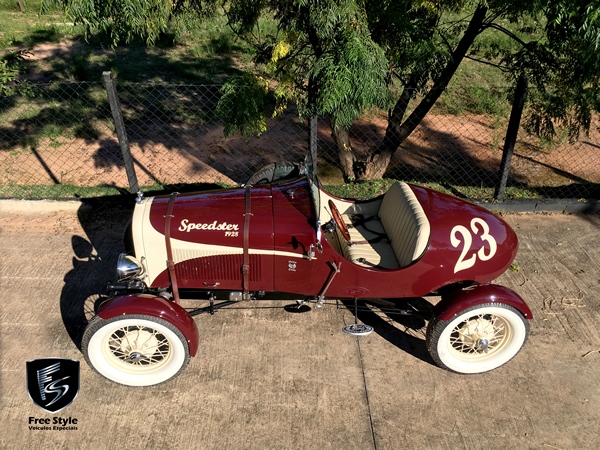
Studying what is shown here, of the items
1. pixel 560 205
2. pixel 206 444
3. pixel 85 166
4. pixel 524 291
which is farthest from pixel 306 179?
pixel 85 166

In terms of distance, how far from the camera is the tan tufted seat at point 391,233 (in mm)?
4363

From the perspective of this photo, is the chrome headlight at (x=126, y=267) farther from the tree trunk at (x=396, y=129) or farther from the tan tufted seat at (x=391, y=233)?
the tree trunk at (x=396, y=129)

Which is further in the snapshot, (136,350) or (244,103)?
(244,103)

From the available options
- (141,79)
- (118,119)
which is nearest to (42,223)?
(118,119)

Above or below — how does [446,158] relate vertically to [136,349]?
below

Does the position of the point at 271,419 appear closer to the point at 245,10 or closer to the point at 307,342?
the point at 307,342

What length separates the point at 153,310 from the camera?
3.95 metres

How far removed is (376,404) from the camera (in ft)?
13.5

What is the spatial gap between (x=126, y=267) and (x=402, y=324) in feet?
9.44

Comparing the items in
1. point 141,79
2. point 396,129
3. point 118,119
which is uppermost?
point 118,119

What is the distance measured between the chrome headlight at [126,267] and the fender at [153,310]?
198 mm

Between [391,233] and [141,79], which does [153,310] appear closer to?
[391,233]

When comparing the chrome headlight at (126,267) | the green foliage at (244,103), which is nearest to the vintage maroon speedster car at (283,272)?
the chrome headlight at (126,267)

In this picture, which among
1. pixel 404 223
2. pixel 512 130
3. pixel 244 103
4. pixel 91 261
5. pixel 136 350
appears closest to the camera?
pixel 136 350
